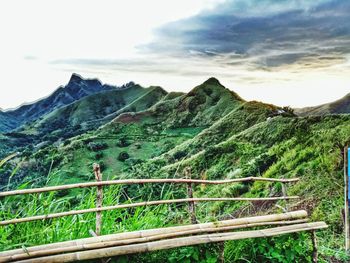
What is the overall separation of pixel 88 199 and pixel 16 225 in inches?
23.9

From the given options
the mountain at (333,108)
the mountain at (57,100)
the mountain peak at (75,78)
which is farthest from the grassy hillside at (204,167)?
the mountain peak at (75,78)

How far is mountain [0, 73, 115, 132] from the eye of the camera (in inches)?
2136

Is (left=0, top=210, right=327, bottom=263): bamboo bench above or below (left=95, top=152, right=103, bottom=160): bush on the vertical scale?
above

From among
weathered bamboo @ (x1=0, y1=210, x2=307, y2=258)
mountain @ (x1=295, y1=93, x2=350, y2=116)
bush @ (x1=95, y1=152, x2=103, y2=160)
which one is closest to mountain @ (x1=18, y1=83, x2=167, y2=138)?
bush @ (x1=95, y1=152, x2=103, y2=160)

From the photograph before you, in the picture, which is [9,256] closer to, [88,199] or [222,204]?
[88,199]

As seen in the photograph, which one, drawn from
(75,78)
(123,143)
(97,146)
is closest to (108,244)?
(97,146)

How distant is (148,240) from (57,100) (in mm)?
56440

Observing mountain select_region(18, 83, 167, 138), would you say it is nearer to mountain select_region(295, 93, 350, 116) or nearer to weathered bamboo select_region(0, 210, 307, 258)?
mountain select_region(295, 93, 350, 116)

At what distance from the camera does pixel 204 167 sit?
75.6 feet

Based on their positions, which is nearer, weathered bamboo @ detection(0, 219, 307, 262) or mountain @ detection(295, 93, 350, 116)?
weathered bamboo @ detection(0, 219, 307, 262)

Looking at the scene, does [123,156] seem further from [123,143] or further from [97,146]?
[123,143]

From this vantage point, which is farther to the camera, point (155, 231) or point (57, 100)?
point (57, 100)

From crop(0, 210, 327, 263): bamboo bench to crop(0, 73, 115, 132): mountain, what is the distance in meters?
52.7

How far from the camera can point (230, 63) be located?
1171 inches
